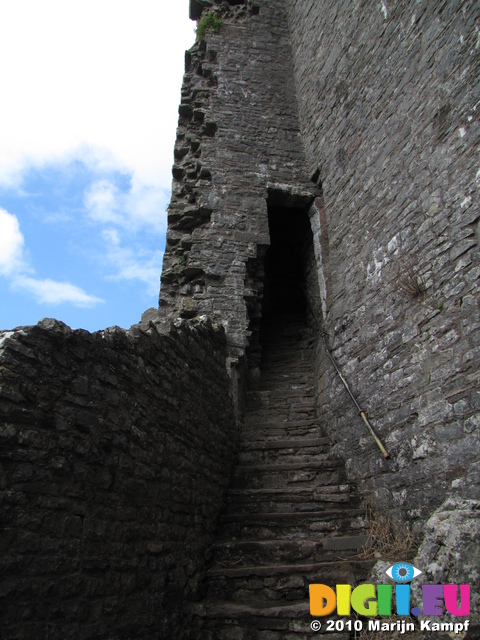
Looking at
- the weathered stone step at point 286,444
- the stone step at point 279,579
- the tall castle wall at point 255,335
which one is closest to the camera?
the tall castle wall at point 255,335

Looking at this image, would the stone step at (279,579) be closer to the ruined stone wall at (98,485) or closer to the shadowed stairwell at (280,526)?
the shadowed stairwell at (280,526)

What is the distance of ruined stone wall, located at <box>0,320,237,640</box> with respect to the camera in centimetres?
213

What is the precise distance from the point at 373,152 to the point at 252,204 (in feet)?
7.08

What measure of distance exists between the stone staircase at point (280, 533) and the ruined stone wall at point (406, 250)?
15.3 inches

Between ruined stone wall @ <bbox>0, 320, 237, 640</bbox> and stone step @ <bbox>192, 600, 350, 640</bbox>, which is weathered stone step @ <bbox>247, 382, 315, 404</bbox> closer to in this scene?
ruined stone wall @ <bbox>0, 320, 237, 640</bbox>

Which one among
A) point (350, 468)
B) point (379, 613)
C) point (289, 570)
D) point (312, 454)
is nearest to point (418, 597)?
point (379, 613)

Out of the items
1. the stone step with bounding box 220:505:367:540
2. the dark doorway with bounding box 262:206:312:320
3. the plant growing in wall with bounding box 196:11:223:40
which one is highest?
the plant growing in wall with bounding box 196:11:223:40

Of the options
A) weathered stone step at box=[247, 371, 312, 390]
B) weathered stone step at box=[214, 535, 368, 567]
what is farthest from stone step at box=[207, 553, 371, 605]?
weathered stone step at box=[247, 371, 312, 390]

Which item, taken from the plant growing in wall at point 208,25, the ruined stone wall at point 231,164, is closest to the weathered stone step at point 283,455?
the ruined stone wall at point 231,164

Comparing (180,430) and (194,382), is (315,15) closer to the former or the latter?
(194,382)

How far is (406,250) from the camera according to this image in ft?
15.0

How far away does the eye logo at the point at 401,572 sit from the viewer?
3.27 meters

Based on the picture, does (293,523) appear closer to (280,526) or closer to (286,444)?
(280,526)

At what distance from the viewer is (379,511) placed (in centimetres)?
426
